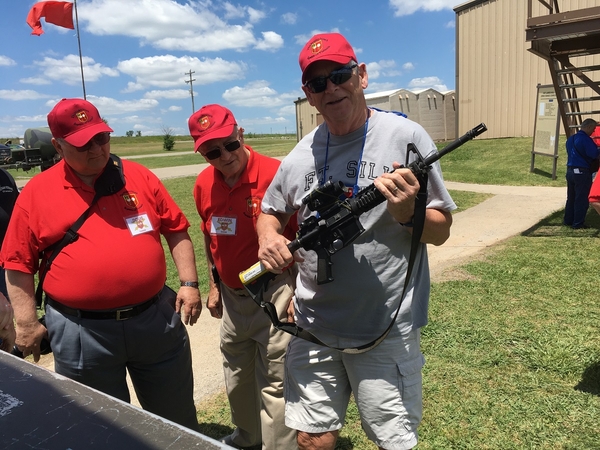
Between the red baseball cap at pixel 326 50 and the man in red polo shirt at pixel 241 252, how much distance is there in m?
0.85

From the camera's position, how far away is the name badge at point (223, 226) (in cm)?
289

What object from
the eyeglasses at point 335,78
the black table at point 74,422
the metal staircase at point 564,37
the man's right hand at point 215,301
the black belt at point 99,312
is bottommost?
the man's right hand at point 215,301

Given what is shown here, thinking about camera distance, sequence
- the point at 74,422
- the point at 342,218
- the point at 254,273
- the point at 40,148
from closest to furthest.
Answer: the point at 74,422 → the point at 342,218 → the point at 254,273 → the point at 40,148

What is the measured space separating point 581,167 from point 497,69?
15.2 metres

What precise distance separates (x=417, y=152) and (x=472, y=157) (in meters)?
17.6

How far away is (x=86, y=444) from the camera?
1203 millimetres

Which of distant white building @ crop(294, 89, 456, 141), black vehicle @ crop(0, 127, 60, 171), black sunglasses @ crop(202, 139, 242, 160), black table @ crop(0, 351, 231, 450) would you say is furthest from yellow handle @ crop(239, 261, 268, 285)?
distant white building @ crop(294, 89, 456, 141)

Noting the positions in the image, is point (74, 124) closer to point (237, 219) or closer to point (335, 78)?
point (237, 219)

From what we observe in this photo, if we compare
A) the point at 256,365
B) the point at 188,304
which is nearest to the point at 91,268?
the point at 188,304

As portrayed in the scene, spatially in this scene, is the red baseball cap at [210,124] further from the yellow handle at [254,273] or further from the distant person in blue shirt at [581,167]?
the distant person in blue shirt at [581,167]

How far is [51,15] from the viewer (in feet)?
21.0

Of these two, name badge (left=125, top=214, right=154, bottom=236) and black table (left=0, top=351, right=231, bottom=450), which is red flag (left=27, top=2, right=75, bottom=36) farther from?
black table (left=0, top=351, right=231, bottom=450)

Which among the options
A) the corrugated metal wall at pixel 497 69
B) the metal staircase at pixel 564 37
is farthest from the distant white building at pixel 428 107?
the metal staircase at pixel 564 37

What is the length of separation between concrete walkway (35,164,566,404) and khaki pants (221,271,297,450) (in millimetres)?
720
